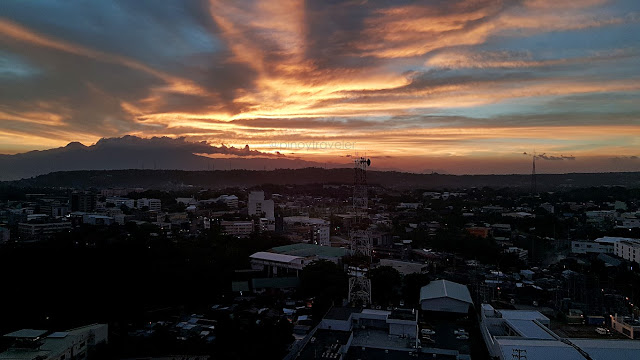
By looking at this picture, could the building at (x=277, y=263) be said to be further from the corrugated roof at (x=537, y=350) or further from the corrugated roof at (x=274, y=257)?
the corrugated roof at (x=537, y=350)

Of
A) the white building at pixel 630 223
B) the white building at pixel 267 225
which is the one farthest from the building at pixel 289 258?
the white building at pixel 630 223

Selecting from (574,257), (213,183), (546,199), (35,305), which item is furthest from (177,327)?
(213,183)

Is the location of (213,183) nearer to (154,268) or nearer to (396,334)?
(154,268)

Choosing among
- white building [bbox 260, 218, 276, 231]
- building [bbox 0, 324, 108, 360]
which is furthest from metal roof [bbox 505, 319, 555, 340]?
white building [bbox 260, 218, 276, 231]

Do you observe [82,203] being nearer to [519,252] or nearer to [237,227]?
[237,227]

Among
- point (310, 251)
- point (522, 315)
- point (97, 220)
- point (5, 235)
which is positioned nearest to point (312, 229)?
point (310, 251)

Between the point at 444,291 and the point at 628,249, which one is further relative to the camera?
the point at 628,249

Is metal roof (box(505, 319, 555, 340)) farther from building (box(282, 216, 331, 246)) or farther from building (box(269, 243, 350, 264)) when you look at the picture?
building (box(282, 216, 331, 246))
